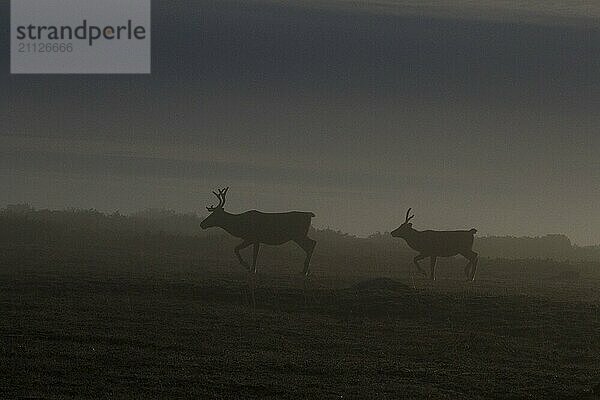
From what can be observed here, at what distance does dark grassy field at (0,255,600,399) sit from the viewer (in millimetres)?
13461

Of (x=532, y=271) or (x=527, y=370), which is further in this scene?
(x=532, y=271)

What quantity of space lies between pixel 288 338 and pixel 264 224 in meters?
15.0

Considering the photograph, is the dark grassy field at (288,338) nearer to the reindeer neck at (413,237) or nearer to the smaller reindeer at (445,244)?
the smaller reindeer at (445,244)

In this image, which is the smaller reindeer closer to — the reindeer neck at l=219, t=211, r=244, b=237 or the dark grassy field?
the dark grassy field

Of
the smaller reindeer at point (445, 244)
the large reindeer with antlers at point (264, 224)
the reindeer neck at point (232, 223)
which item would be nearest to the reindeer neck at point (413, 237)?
the smaller reindeer at point (445, 244)

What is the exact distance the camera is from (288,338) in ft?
59.0

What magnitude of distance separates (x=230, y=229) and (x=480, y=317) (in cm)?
1414

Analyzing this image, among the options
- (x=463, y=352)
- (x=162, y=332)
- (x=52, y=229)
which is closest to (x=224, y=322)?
(x=162, y=332)

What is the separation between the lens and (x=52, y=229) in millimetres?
52406

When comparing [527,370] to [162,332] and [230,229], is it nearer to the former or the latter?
[162,332]

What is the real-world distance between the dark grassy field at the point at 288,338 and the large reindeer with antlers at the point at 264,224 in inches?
159

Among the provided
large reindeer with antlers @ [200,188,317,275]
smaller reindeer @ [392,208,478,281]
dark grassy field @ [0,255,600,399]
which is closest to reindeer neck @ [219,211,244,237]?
large reindeer with antlers @ [200,188,317,275]

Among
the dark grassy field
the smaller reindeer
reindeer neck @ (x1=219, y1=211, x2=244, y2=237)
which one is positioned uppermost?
reindeer neck @ (x1=219, y1=211, x2=244, y2=237)

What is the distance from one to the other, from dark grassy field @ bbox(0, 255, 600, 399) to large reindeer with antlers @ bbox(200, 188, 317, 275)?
4046 mm
